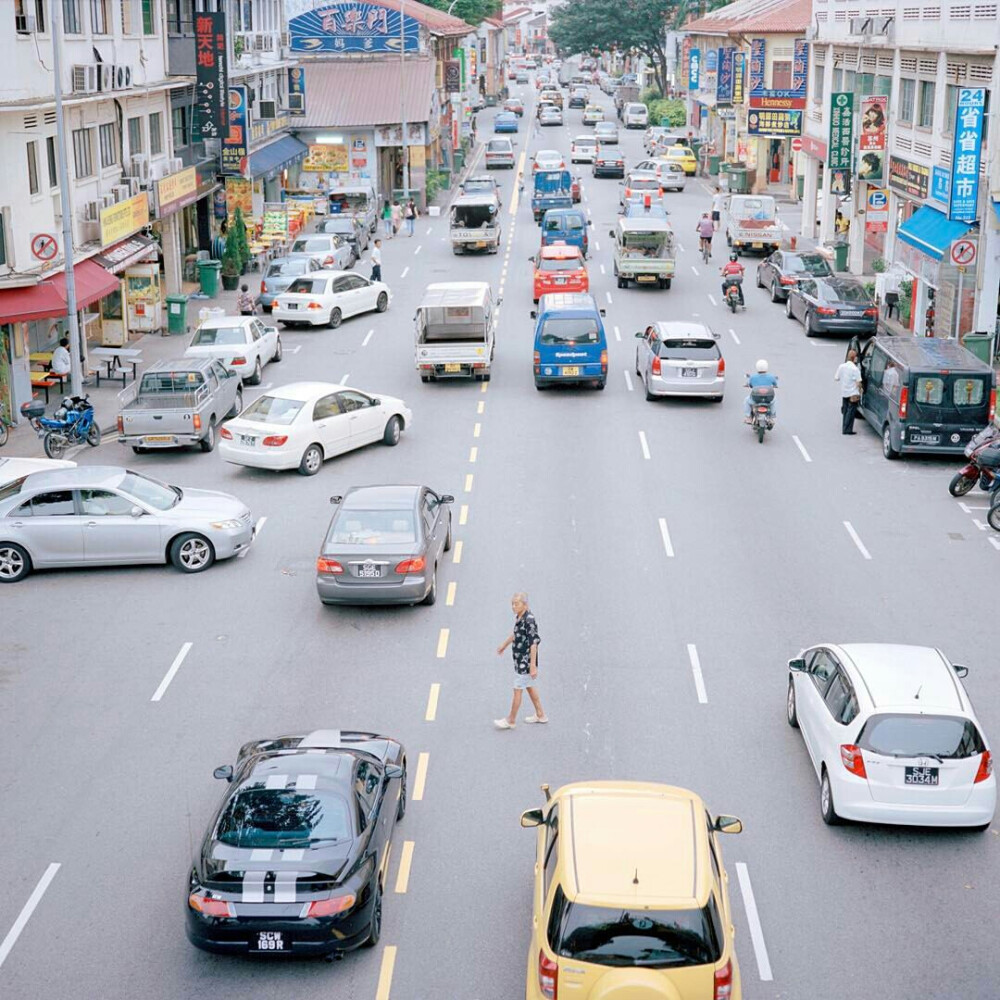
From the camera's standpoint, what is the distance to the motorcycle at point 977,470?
80.9 feet

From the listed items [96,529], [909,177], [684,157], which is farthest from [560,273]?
[684,157]

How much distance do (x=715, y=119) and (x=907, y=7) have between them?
50382mm

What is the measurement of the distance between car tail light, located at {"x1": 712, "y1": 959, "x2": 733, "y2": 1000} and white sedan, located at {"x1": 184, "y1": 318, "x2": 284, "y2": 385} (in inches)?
996

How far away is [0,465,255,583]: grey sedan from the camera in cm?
2138

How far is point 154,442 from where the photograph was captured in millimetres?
27875

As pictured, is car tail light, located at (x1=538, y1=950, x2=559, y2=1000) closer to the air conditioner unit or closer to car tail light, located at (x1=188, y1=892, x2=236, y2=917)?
car tail light, located at (x1=188, y1=892, x2=236, y2=917)

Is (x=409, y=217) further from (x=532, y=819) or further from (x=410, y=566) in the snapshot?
(x=532, y=819)

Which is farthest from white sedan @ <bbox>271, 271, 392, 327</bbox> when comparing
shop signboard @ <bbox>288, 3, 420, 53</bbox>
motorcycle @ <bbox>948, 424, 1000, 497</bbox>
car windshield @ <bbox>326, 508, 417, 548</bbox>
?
shop signboard @ <bbox>288, 3, 420, 53</bbox>

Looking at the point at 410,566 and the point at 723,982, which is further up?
the point at 723,982

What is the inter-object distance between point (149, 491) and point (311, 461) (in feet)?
16.9

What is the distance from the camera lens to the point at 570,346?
32.6 metres

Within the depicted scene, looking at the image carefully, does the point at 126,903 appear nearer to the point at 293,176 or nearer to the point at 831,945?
the point at 831,945

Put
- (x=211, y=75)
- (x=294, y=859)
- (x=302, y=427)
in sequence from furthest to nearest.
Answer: (x=211, y=75)
(x=302, y=427)
(x=294, y=859)

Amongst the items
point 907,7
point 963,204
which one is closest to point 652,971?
point 963,204
